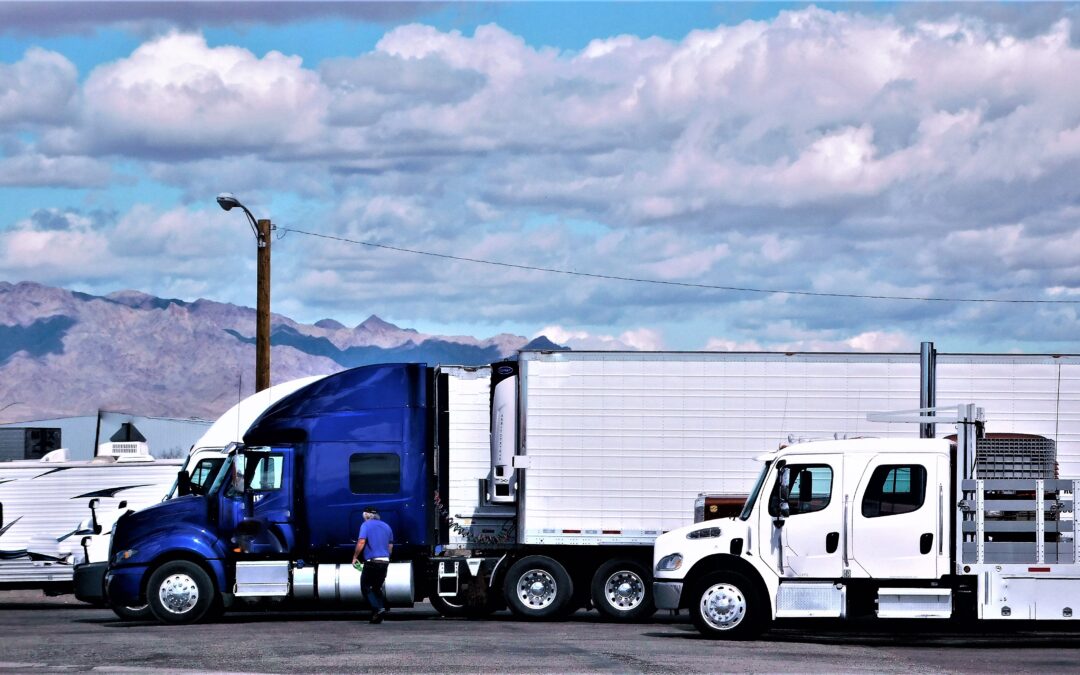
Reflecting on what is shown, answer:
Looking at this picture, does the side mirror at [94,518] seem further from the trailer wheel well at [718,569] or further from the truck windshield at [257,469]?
the trailer wheel well at [718,569]

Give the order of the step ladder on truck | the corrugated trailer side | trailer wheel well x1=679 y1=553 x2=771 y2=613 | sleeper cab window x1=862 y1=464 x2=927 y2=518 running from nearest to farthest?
the step ladder on truck → sleeper cab window x1=862 y1=464 x2=927 y2=518 → trailer wheel well x1=679 y1=553 x2=771 y2=613 → the corrugated trailer side

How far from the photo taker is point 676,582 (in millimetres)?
19875

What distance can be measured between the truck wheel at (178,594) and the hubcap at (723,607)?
7.22 m

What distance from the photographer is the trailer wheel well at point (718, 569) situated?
19641 mm

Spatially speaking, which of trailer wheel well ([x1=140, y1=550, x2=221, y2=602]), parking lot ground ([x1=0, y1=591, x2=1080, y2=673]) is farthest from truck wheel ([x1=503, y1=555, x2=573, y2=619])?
trailer wheel well ([x1=140, y1=550, x2=221, y2=602])

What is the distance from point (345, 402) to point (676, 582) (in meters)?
6.11

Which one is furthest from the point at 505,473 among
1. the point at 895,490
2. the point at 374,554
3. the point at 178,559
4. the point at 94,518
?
the point at 94,518

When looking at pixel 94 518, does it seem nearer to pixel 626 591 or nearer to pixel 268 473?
pixel 268 473

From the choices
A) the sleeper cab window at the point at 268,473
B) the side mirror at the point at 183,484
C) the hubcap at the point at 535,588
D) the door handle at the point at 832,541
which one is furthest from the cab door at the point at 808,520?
the side mirror at the point at 183,484

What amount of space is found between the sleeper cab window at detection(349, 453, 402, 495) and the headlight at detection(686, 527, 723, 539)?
17.0 ft

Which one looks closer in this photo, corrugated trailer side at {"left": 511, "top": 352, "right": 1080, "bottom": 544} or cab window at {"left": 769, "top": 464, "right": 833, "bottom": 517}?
cab window at {"left": 769, "top": 464, "right": 833, "bottom": 517}

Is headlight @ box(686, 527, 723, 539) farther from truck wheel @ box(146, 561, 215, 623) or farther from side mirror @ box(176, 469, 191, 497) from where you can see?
side mirror @ box(176, 469, 191, 497)

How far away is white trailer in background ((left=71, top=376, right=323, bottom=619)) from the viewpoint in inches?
934

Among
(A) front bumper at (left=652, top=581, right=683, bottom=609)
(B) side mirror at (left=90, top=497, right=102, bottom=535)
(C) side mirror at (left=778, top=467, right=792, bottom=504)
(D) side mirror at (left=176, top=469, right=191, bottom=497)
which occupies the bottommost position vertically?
(A) front bumper at (left=652, top=581, right=683, bottom=609)
